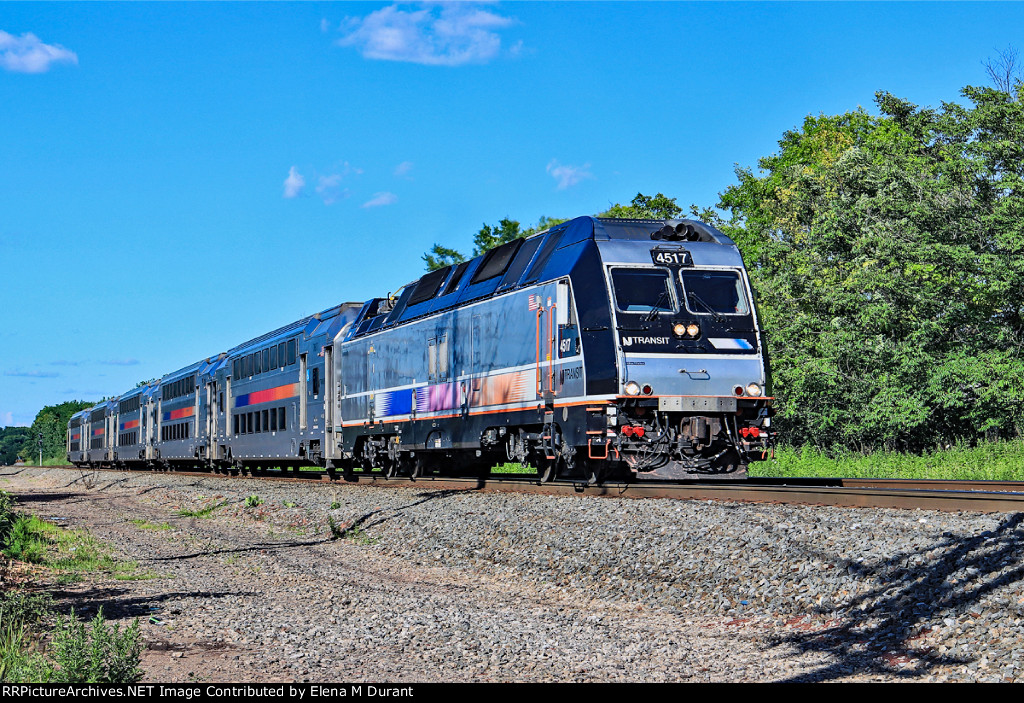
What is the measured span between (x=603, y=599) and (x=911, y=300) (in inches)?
751

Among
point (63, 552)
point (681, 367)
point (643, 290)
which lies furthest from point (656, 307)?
point (63, 552)

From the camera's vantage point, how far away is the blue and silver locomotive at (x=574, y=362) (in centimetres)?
1530

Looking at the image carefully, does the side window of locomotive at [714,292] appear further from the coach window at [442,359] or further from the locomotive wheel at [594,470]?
the coach window at [442,359]

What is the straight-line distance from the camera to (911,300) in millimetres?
27234

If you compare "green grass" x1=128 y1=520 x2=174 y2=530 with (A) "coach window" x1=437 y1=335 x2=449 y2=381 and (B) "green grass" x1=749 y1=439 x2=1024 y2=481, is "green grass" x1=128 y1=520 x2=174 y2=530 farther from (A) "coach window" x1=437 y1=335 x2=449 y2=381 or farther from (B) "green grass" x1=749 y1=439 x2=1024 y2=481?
(B) "green grass" x1=749 y1=439 x2=1024 y2=481

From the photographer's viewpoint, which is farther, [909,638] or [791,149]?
[791,149]

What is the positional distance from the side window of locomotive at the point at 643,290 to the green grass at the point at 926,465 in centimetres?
665

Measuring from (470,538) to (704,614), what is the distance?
217 inches

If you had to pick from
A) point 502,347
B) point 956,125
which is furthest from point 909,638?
point 956,125

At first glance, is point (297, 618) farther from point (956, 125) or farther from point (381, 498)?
point (956, 125)

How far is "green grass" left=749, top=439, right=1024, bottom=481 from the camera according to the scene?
62.7 ft

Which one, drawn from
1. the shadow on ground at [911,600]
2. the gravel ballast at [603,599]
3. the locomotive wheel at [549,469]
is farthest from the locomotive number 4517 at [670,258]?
the shadow on ground at [911,600]

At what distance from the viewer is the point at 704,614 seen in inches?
405

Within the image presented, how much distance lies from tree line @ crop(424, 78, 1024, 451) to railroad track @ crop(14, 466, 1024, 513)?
26.0ft
